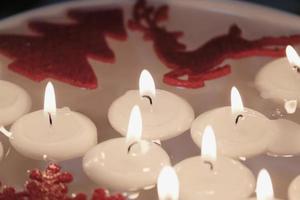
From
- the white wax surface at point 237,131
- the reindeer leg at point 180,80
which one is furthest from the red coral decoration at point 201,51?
the white wax surface at point 237,131

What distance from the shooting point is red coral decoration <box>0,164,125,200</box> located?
0.92m

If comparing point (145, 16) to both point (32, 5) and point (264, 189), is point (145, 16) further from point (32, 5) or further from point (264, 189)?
point (264, 189)

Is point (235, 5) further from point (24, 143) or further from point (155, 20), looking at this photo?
point (24, 143)

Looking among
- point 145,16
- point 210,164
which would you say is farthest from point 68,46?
point 210,164

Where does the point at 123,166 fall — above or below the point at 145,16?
below

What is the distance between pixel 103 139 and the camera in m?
1.03

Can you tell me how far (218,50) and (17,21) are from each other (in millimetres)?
346

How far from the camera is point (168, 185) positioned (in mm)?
863

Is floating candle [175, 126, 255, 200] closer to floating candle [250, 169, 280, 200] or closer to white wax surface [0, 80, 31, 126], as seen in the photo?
floating candle [250, 169, 280, 200]

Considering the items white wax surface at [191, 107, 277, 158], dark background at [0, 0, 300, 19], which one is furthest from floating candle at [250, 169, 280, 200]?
dark background at [0, 0, 300, 19]

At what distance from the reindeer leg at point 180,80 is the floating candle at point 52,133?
0.16 metres

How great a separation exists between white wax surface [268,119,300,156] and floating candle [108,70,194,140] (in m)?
0.12

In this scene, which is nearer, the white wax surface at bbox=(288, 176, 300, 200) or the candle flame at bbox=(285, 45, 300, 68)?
the white wax surface at bbox=(288, 176, 300, 200)

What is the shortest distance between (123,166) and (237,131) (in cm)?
17
